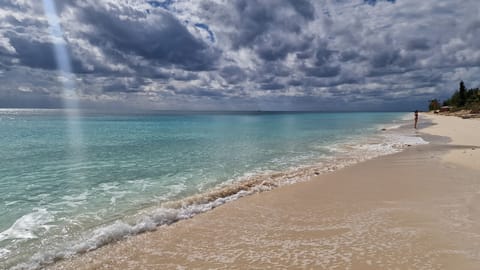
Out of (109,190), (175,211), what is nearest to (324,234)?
(175,211)

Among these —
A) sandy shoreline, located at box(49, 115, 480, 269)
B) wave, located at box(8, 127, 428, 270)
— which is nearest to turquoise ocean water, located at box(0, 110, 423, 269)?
wave, located at box(8, 127, 428, 270)

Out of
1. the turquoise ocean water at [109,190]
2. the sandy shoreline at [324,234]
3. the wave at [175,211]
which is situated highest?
the sandy shoreline at [324,234]

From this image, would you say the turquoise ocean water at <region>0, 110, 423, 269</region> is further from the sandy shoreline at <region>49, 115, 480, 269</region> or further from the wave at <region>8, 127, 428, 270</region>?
the sandy shoreline at <region>49, 115, 480, 269</region>

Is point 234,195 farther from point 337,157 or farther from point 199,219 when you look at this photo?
point 337,157

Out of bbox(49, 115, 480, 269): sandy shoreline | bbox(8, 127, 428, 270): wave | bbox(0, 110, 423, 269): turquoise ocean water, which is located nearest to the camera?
bbox(49, 115, 480, 269): sandy shoreline

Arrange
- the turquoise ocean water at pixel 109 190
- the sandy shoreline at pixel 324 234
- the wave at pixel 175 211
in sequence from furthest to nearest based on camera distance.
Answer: the turquoise ocean water at pixel 109 190
the wave at pixel 175 211
the sandy shoreline at pixel 324 234

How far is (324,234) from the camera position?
594 centimetres

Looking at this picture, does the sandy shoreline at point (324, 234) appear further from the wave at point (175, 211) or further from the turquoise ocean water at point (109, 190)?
the turquoise ocean water at point (109, 190)

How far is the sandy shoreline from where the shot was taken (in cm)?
488

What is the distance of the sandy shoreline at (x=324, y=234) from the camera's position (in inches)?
192

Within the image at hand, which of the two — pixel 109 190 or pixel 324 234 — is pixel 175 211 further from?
pixel 109 190

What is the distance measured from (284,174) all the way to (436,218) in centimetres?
659

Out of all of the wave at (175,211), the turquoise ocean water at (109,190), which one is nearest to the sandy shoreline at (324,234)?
the wave at (175,211)

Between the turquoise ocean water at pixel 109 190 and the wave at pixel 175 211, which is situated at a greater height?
the wave at pixel 175 211
